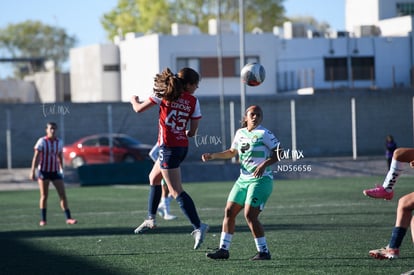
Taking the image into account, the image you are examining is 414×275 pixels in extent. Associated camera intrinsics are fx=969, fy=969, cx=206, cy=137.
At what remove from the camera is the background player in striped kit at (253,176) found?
11164 mm

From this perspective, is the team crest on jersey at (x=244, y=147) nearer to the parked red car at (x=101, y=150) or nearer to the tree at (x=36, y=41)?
the parked red car at (x=101, y=150)

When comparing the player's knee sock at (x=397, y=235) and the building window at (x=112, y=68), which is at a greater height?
the building window at (x=112, y=68)

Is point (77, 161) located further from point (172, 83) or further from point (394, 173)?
point (394, 173)

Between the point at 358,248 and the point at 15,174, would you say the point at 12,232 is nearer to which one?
A: the point at 358,248

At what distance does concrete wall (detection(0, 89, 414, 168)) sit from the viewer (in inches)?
1609

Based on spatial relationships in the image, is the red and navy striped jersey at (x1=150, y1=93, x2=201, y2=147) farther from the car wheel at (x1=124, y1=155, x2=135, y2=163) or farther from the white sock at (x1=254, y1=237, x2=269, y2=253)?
the car wheel at (x1=124, y1=155, x2=135, y2=163)

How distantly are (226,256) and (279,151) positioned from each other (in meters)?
1.41

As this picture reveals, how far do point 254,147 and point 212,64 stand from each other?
5712cm

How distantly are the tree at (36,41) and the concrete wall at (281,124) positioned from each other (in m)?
84.1

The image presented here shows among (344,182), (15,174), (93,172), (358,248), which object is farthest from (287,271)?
(15,174)

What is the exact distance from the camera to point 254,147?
1125cm

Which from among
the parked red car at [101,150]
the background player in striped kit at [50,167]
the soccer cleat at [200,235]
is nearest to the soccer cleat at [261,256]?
the soccer cleat at [200,235]

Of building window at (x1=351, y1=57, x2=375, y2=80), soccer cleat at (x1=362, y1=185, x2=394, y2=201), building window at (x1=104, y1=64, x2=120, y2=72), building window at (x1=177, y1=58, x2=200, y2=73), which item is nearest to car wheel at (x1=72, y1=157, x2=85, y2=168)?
building window at (x1=177, y1=58, x2=200, y2=73)

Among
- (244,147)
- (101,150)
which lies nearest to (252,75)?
(244,147)
